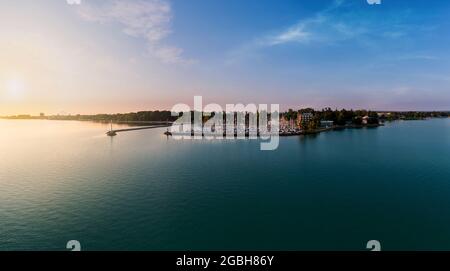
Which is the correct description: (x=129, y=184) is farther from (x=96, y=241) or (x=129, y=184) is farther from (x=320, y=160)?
(x=320, y=160)

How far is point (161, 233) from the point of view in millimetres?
7438

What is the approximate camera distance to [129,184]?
12117mm

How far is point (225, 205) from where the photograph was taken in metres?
9.50

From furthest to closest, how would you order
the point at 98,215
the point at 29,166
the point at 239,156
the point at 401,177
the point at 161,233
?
the point at 239,156 → the point at 29,166 → the point at 401,177 → the point at 98,215 → the point at 161,233

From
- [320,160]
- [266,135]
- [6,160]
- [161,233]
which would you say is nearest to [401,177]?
[320,160]

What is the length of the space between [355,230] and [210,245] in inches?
171

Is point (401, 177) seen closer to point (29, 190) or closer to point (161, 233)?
point (161, 233)

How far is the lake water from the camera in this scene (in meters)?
7.14

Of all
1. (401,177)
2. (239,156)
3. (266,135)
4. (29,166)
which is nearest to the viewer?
(401,177)

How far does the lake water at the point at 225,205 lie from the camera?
7.14m
